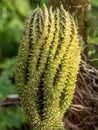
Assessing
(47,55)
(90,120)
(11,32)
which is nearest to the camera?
(47,55)

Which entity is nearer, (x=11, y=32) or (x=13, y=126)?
(x=13, y=126)

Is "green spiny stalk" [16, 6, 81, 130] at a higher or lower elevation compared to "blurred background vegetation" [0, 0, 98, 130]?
higher

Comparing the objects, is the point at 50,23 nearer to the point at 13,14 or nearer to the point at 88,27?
the point at 88,27

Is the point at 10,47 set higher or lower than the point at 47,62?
lower

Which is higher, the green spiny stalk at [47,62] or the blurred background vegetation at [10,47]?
the green spiny stalk at [47,62]

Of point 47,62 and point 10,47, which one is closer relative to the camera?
point 47,62

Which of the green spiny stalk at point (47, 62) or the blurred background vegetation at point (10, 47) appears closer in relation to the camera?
the green spiny stalk at point (47, 62)

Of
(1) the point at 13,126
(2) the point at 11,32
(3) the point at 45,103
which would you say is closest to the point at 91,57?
(3) the point at 45,103

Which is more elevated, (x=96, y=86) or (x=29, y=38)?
(x=29, y=38)
